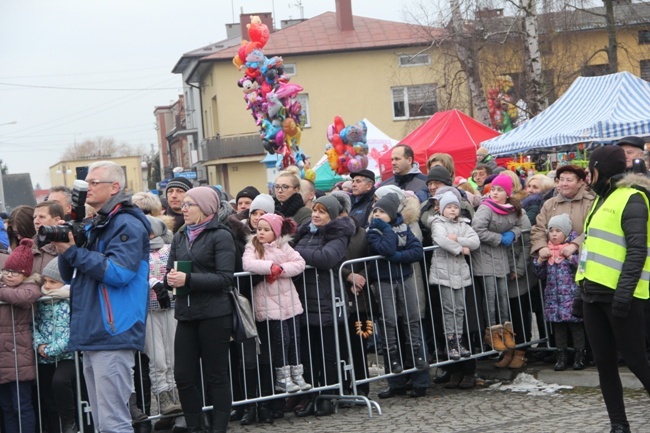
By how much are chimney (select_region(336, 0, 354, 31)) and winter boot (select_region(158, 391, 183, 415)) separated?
45.0m

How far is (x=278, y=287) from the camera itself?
27.7ft

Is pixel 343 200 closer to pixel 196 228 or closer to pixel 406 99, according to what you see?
pixel 196 228

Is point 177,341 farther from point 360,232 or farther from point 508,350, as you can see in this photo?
point 508,350

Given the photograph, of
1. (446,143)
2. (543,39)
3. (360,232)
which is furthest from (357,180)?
(543,39)

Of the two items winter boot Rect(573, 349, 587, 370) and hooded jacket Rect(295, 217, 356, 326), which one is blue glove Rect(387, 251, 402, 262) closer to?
hooded jacket Rect(295, 217, 356, 326)

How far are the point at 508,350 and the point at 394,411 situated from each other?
62.7 inches

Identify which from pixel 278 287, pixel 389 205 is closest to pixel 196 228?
pixel 278 287

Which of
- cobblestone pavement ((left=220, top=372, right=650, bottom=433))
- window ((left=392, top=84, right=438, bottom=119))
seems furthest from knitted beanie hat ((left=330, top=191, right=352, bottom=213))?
window ((left=392, top=84, right=438, bottom=119))

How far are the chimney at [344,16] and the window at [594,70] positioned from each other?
64.3ft

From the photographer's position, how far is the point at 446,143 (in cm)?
2000

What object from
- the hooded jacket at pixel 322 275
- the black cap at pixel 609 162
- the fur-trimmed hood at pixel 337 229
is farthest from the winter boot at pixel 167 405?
the black cap at pixel 609 162

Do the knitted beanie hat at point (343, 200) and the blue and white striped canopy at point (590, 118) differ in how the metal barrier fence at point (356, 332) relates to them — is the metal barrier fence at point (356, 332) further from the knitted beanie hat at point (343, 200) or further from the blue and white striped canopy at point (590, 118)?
the blue and white striped canopy at point (590, 118)

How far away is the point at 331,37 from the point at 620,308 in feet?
151

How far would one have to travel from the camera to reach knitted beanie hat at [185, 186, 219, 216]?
23.9ft
